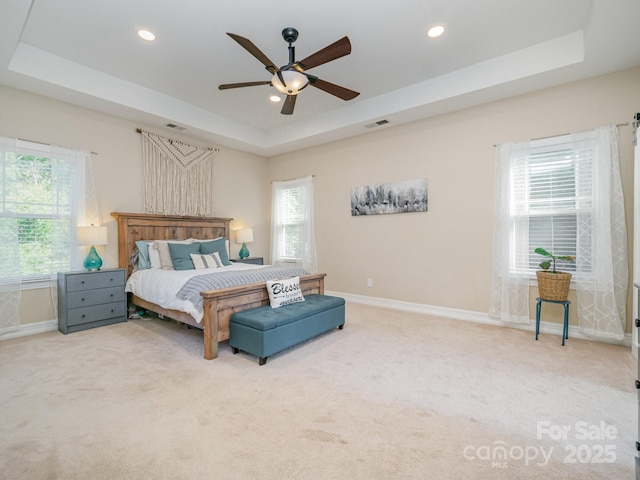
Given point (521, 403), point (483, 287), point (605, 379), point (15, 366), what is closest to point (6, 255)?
point (15, 366)

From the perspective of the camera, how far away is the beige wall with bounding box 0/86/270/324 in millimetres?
3566

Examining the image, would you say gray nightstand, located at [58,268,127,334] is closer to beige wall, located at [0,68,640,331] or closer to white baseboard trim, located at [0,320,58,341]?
white baseboard trim, located at [0,320,58,341]

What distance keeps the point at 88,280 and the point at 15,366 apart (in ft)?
3.99

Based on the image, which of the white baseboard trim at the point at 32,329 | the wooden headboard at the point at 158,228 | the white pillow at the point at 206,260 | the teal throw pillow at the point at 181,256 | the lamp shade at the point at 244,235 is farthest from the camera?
the lamp shade at the point at 244,235

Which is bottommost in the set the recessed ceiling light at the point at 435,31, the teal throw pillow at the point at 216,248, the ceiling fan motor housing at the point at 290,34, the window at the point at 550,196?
the teal throw pillow at the point at 216,248

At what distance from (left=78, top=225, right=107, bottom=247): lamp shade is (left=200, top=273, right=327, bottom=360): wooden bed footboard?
82.5 inches

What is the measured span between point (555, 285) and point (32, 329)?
19.4ft

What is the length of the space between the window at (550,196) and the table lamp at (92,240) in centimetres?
519

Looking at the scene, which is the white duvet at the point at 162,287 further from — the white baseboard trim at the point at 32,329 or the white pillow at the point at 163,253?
the white baseboard trim at the point at 32,329

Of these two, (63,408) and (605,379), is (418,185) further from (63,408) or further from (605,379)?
(63,408)

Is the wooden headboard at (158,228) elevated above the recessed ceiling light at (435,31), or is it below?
below

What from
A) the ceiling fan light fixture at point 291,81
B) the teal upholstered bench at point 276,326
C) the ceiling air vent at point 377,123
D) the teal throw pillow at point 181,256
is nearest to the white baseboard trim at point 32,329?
the teal throw pillow at point 181,256

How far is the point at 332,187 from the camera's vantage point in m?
5.56

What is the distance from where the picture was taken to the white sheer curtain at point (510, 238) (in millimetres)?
3650
